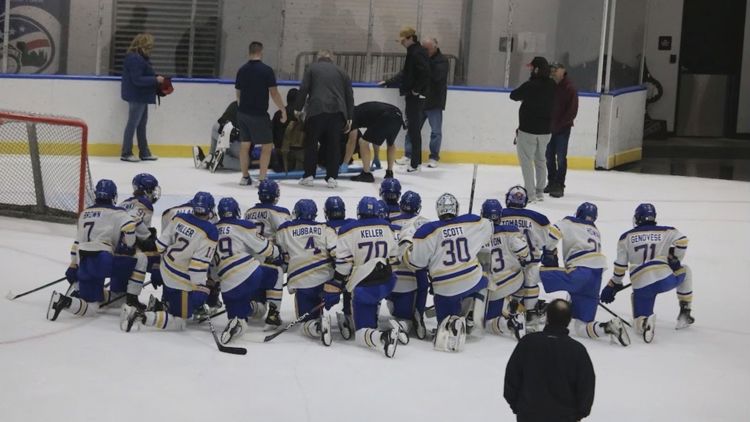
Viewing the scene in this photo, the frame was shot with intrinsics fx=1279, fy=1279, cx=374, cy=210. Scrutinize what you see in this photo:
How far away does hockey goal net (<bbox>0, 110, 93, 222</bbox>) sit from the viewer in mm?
10875

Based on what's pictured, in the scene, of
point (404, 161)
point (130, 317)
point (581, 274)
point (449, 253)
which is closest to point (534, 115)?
point (404, 161)

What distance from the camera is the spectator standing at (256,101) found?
1296 centimetres

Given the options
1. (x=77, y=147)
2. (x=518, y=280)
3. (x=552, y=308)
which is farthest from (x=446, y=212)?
(x=77, y=147)

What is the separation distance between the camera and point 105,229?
7910 mm

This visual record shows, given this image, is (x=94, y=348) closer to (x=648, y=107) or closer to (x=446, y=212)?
(x=446, y=212)

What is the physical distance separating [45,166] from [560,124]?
17.7 feet

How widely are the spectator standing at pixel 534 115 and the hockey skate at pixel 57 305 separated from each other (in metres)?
6.03

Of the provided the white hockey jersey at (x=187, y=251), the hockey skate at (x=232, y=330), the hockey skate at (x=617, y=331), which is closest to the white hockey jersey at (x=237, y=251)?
the white hockey jersey at (x=187, y=251)

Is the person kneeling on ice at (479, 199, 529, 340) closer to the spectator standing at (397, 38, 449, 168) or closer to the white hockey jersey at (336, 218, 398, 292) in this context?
the white hockey jersey at (336, 218, 398, 292)

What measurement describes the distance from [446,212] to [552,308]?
8.98ft

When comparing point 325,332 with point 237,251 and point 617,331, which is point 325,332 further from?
point 617,331

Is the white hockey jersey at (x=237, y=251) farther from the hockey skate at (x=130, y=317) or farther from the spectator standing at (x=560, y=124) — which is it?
the spectator standing at (x=560, y=124)

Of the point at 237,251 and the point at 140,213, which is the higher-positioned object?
the point at 140,213

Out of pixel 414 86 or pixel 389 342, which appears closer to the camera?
pixel 389 342
